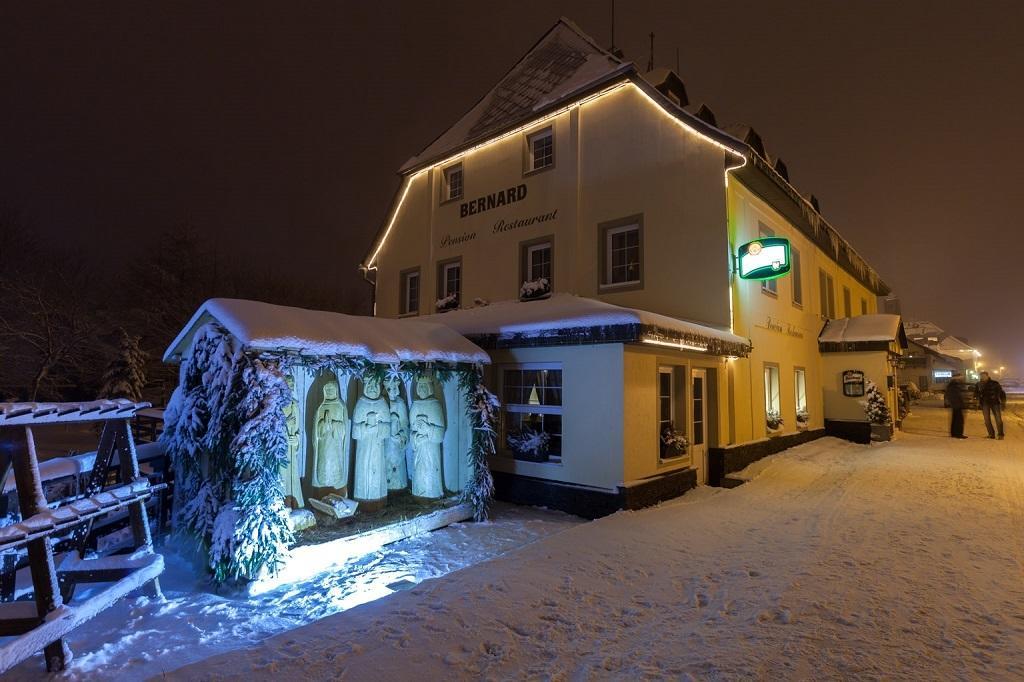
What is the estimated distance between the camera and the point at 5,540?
10.7 ft

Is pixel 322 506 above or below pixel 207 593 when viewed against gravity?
above

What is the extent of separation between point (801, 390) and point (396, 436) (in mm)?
12895

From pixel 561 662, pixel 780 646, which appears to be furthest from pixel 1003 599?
pixel 561 662

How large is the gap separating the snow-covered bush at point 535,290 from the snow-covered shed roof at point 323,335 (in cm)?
449

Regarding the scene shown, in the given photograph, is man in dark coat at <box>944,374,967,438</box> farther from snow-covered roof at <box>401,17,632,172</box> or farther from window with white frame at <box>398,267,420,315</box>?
window with white frame at <box>398,267,420,315</box>

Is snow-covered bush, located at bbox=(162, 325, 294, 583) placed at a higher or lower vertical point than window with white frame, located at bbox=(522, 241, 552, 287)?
lower

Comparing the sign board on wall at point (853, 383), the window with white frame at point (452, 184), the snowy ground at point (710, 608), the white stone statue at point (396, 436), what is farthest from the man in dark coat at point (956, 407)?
the white stone statue at point (396, 436)

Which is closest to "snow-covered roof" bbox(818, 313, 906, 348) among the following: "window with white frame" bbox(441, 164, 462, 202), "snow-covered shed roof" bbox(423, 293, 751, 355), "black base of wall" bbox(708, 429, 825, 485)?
"black base of wall" bbox(708, 429, 825, 485)

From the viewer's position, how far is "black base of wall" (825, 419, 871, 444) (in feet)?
53.4

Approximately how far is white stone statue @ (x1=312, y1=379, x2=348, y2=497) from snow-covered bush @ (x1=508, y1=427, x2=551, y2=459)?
3084 mm

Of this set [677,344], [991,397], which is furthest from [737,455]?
[991,397]

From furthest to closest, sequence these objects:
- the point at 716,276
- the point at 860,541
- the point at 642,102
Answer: the point at 642,102
the point at 716,276
the point at 860,541

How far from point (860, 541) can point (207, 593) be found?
24.0 feet

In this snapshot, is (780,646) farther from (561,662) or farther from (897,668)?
(561,662)
